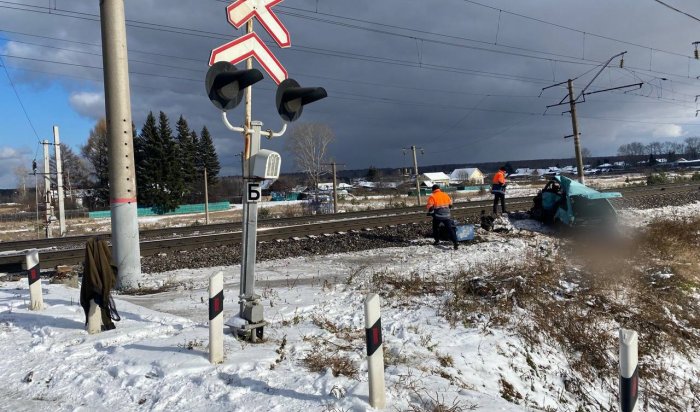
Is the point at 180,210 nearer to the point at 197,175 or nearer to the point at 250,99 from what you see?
the point at 197,175

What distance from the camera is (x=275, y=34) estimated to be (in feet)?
18.5

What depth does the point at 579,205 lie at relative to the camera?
1531cm

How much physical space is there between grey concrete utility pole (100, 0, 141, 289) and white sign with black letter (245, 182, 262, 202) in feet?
18.6

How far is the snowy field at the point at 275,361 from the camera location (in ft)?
13.4

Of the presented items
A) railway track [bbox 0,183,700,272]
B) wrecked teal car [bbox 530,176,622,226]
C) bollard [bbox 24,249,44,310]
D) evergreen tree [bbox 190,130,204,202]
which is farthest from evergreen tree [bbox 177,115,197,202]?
bollard [bbox 24,249,44,310]

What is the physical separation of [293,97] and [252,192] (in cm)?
115

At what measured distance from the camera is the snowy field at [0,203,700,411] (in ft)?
13.4

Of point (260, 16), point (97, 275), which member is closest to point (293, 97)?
point (260, 16)

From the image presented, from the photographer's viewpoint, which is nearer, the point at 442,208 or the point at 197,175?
the point at 442,208

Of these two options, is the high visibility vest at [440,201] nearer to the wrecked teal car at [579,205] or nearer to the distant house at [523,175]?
the wrecked teal car at [579,205]

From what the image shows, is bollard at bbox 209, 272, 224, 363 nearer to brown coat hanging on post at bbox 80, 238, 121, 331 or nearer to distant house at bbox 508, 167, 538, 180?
brown coat hanging on post at bbox 80, 238, 121, 331

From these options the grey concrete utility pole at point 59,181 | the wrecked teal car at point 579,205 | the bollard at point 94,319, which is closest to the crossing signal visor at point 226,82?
the bollard at point 94,319

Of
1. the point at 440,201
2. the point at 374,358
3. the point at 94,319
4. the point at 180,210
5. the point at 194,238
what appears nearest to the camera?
the point at 374,358

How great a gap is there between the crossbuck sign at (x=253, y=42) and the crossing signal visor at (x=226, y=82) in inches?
6.5
